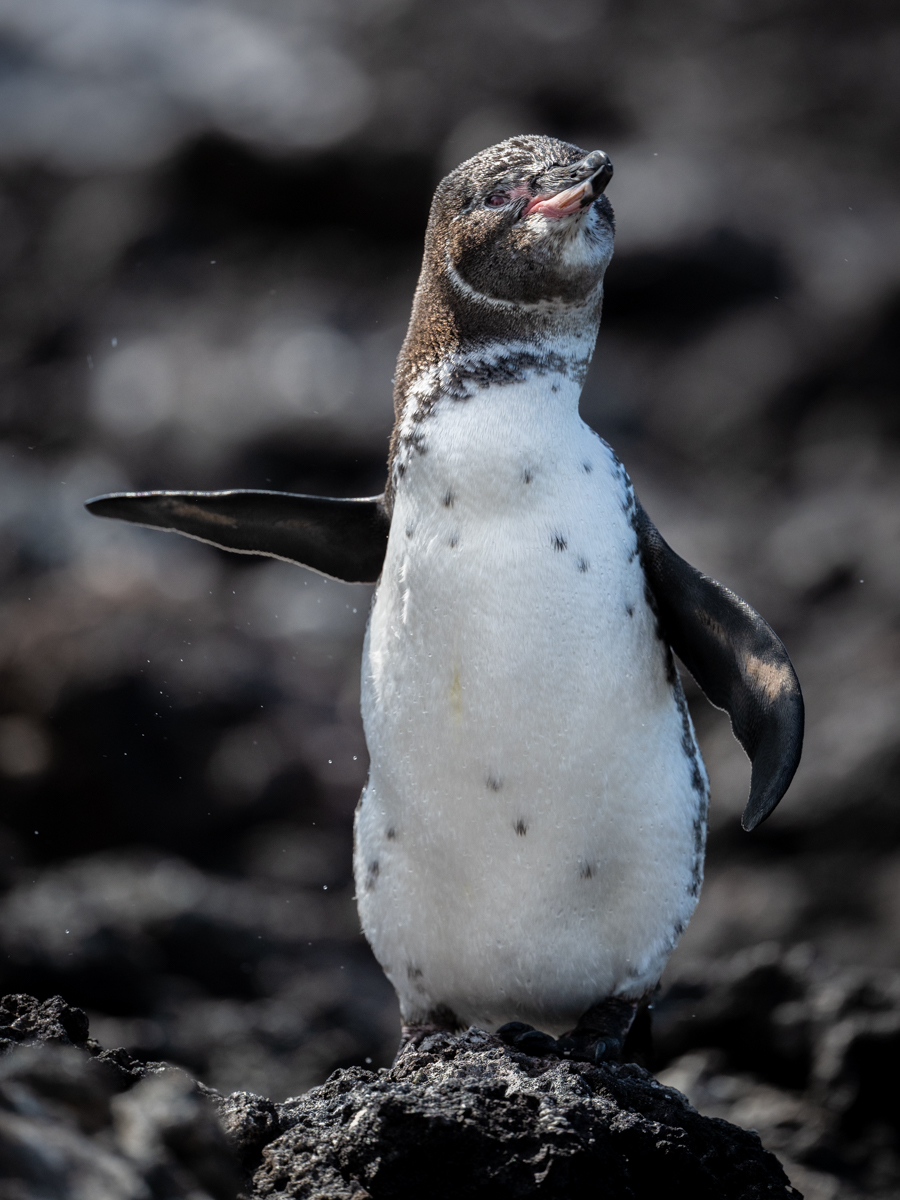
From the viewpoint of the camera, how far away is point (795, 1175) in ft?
11.3

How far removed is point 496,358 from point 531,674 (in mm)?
709

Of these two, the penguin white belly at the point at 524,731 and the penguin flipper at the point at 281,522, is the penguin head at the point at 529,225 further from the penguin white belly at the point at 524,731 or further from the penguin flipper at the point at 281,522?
the penguin flipper at the point at 281,522

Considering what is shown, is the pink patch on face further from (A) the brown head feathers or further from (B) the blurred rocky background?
(B) the blurred rocky background

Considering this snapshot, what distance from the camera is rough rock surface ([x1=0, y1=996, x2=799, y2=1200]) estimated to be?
57.6 inches

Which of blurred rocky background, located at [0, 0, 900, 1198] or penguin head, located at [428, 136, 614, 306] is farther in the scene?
blurred rocky background, located at [0, 0, 900, 1198]

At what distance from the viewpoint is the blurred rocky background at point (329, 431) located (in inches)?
223

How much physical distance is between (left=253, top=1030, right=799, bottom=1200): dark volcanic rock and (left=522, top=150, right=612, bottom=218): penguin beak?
168 centimetres

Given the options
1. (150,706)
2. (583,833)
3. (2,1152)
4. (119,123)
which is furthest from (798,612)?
(119,123)

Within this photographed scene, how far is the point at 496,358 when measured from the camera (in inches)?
108

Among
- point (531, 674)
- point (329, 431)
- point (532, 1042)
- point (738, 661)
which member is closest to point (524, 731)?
Result: point (531, 674)

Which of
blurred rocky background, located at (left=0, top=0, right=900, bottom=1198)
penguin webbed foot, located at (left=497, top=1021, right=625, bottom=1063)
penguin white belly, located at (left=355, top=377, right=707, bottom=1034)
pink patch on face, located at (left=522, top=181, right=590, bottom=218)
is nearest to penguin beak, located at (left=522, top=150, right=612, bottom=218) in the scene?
pink patch on face, located at (left=522, top=181, right=590, bottom=218)

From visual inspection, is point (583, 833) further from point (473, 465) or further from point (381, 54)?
point (381, 54)

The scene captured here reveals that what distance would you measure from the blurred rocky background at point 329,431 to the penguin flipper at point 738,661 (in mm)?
1555

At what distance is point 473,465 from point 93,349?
37.1ft
